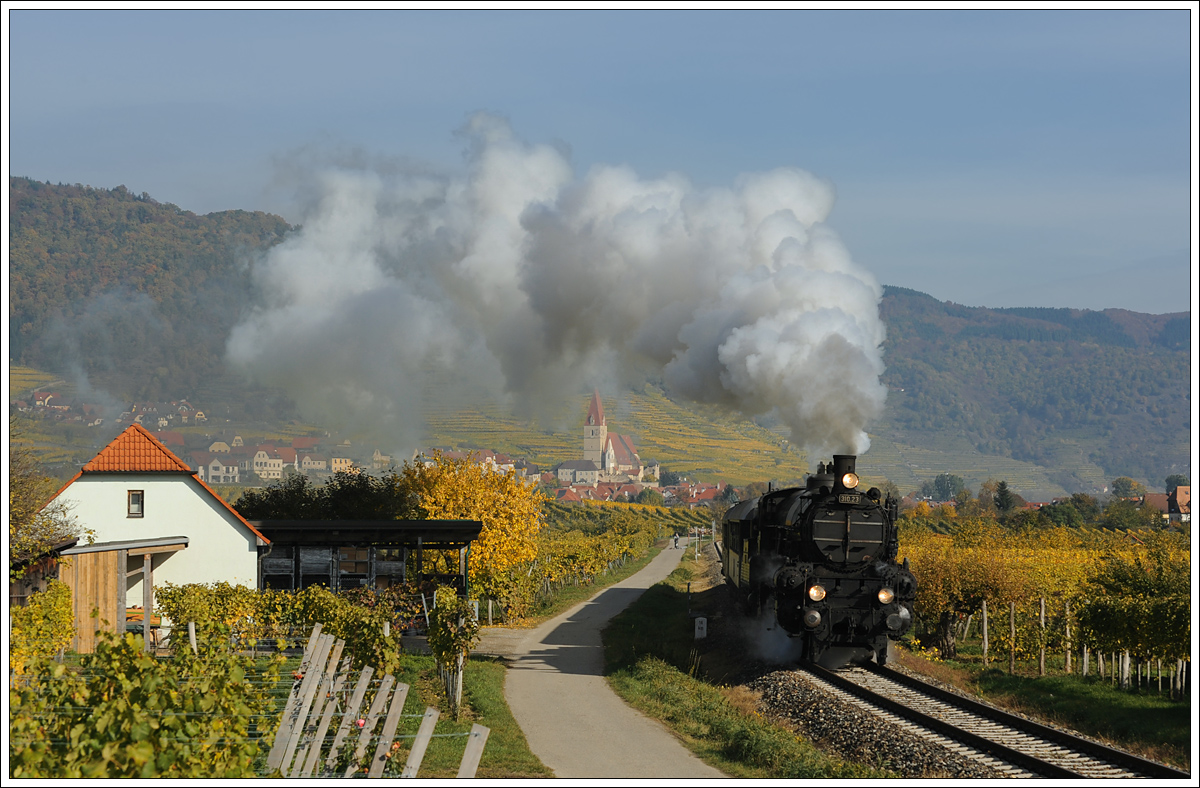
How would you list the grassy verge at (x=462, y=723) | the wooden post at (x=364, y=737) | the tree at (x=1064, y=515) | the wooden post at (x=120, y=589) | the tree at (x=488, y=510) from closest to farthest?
the wooden post at (x=364, y=737), the grassy verge at (x=462, y=723), the wooden post at (x=120, y=589), the tree at (x=488, y=510), the tree at (x=1064, y=515)

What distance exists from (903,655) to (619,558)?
165 ft

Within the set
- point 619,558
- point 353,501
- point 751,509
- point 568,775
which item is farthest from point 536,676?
point 619,558

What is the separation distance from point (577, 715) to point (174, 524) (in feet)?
49.1

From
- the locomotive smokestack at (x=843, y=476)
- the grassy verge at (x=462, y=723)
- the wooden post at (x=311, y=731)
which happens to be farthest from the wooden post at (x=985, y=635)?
the wooden post at (x=311, y=731)

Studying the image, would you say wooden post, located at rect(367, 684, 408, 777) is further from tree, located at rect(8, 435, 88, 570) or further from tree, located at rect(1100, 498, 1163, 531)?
tree, located at rect(1100, 498, 1163, 531)

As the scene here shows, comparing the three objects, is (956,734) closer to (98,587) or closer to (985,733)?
(985,733)

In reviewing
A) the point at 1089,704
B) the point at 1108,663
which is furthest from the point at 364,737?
the point at 1108,663

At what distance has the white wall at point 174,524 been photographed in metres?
27.7

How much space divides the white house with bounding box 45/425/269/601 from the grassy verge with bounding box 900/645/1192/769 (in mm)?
17683

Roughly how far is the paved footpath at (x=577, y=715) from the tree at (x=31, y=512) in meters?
8.70

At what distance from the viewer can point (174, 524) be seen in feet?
91.9

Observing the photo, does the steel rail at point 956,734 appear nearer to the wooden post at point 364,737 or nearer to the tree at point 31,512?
the wooden post at point 364,737

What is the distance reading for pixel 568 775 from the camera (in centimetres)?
1395

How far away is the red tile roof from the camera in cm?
2820
